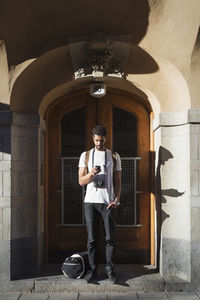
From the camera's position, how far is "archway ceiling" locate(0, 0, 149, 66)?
5.92 metres

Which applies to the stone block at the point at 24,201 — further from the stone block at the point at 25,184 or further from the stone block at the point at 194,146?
the stone block at the point at 194,146

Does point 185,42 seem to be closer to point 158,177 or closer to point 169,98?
point 169,98

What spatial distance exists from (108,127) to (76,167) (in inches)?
33.1

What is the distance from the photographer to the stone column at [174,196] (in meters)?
6.19

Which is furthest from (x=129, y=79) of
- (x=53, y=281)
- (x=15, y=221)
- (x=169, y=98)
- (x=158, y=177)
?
(x=53, y=281)

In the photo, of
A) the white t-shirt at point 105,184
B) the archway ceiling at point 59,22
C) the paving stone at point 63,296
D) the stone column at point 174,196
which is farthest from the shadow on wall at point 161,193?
the archway ceiling at point 59,22

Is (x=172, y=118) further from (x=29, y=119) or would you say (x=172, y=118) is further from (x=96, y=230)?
(x=29, y=119)

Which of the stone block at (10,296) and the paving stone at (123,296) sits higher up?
the paving stone at (123,296)

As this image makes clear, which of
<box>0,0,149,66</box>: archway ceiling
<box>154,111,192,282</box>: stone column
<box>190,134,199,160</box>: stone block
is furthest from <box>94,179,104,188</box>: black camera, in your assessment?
<box>0,0,149,66</box>: archway ceiling

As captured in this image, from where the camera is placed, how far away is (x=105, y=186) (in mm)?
6035

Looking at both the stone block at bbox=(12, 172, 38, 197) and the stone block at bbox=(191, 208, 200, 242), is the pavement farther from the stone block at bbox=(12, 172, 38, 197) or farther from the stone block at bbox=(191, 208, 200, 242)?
the stone block at bbox=(12, 172, 38, 197)

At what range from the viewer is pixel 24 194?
21.1ft

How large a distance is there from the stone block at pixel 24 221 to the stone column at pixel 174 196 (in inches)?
73.6

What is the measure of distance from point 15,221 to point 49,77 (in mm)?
2182
